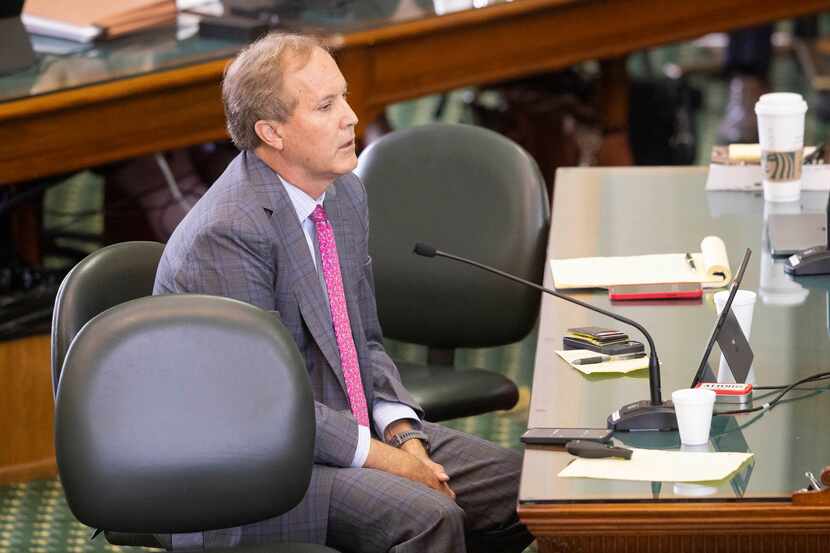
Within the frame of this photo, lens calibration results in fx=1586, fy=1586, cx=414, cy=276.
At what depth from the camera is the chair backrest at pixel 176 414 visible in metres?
1.97

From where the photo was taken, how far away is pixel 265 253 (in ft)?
7.76

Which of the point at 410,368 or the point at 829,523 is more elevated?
the point at 829,523

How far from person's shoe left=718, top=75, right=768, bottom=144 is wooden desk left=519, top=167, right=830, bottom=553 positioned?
9.10ft

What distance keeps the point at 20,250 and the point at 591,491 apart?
8.38ft

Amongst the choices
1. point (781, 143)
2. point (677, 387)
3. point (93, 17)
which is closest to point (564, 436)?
point (677, 387)

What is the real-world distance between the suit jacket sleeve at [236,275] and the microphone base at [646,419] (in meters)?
0.45

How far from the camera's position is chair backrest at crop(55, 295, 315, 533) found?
1.97 m

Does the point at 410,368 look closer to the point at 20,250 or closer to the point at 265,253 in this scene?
the point at 265,253

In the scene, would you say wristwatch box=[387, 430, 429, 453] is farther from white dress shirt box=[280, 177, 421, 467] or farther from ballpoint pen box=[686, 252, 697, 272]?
ballpoint pen box=[686, 252, 697, 272]

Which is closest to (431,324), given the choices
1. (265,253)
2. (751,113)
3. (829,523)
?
(265,253)

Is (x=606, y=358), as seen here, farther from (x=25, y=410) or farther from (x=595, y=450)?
(x=25, y=410)

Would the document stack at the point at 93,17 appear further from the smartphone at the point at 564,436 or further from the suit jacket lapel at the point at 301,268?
the smartphone at the point at 564,436

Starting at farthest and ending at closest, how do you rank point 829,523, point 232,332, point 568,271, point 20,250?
point 20,250, point 568,271, point 232,332, point 829,523

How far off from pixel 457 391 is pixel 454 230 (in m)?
0.35
